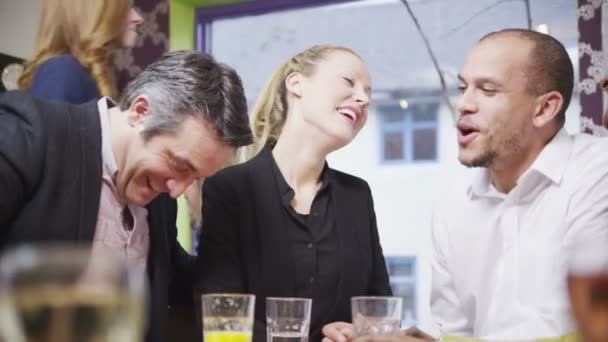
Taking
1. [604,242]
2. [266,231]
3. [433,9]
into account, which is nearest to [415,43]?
[433,9]

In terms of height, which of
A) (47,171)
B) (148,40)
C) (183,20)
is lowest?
(47,171)

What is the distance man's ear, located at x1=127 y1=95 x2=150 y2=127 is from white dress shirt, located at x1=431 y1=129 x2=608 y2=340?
2.75 feet

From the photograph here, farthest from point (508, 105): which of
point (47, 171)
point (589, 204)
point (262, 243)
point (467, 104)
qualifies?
point (47, 171)

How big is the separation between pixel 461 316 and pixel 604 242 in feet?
5.20

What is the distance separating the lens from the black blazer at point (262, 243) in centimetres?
176

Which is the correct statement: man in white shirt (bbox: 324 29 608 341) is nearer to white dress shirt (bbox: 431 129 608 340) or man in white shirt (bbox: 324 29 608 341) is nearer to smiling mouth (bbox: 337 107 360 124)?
white dress shirt (bbox: 431 129 608 340)

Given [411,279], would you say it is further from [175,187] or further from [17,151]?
[17,151]

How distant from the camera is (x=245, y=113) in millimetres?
1527

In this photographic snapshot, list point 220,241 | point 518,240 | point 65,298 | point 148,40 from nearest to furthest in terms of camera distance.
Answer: point 65,298
point 220,241
point 518,240
point 148,40

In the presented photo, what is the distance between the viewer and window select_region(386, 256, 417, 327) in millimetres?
3707

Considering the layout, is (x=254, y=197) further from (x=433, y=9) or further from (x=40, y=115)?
(x=433, y=9)

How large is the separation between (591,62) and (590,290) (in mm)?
3021

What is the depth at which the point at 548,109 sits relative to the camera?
210 cm

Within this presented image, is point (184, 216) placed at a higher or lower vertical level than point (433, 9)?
lower
